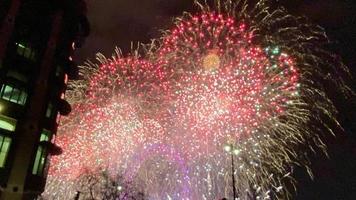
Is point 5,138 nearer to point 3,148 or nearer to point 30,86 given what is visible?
point 3,148

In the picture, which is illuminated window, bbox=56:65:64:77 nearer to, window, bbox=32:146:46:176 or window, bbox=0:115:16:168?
window, bbox=0:115:16:168

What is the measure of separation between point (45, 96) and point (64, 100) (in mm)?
3032

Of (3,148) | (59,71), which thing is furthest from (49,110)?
(3,148)

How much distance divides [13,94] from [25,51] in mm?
4546

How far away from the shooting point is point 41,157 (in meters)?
38.8

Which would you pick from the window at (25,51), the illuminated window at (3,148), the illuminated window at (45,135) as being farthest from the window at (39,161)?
the window at (25,51)

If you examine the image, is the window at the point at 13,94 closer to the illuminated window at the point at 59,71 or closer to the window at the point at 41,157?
the window at the point at 41,157

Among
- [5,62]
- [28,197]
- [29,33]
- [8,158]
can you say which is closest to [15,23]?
[29,33]

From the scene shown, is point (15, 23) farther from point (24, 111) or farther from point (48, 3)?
point (24, 111)

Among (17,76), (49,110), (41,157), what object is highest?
(17,76)

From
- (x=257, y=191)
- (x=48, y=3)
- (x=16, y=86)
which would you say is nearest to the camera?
(x=257, y=191)

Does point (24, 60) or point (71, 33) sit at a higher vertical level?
point (71, 33)

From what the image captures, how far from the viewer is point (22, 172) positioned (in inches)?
1414

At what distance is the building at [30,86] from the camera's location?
117 ft
